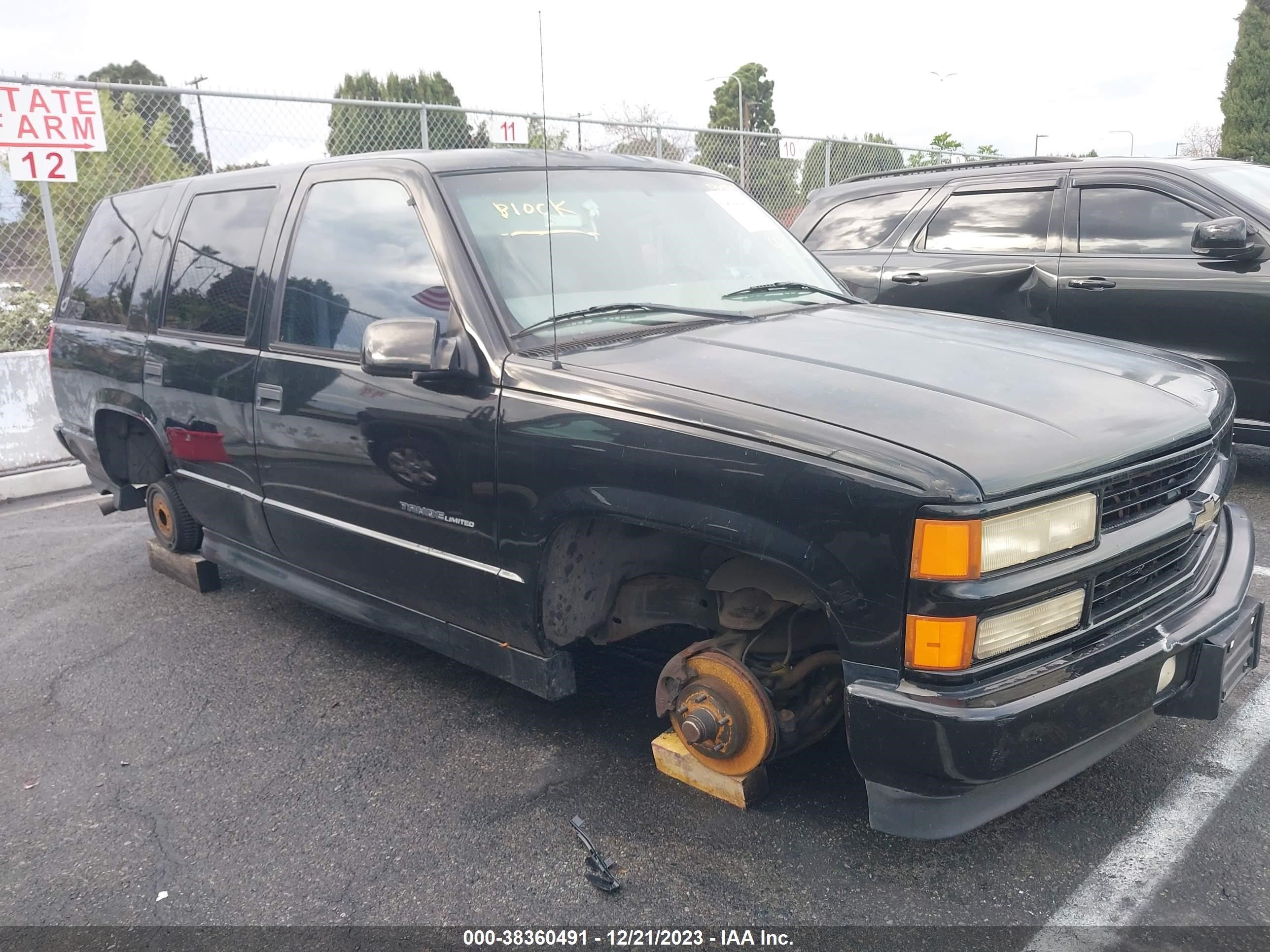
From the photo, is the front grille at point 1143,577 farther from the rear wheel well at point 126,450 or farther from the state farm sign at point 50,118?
the state farm sign at point 50,118

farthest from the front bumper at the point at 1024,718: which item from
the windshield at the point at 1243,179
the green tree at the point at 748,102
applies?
the green tree at the point at 748,102

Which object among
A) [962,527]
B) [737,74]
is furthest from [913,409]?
[737,74]

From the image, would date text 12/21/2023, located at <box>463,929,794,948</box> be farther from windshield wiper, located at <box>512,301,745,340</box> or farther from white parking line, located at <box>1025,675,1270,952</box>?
windshield wiper, located at <box>512,301,745,340</box>

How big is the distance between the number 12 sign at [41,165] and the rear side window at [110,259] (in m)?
2.61

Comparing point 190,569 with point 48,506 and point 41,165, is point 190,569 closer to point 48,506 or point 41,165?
point 48,506

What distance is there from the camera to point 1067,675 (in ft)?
7.36

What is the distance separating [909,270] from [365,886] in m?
5.07

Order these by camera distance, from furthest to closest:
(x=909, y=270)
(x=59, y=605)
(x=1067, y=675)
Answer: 1. (x=909, y=270)
2. (x=59, y=605)
3. (x=1067, y=675)

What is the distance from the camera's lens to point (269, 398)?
356 cm

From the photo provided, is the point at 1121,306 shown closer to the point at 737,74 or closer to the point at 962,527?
the point at 962,527

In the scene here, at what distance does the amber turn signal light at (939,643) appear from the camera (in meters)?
2.13

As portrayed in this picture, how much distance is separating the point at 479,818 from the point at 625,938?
2.19 feet

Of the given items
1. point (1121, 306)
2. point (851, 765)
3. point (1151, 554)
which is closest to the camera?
point (1151, 554)

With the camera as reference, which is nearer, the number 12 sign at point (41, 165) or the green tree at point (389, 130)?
the number 12 sign at point (41, 165)
